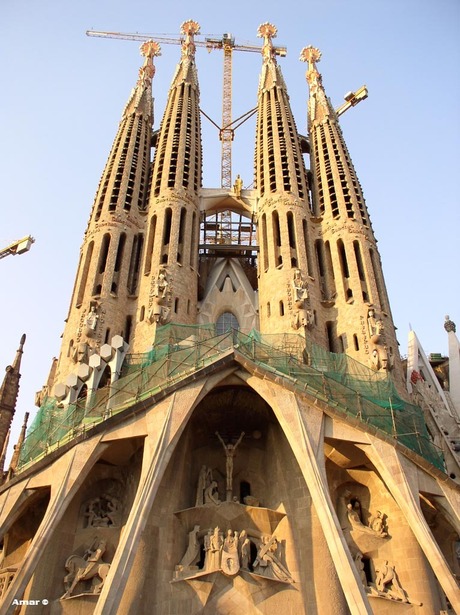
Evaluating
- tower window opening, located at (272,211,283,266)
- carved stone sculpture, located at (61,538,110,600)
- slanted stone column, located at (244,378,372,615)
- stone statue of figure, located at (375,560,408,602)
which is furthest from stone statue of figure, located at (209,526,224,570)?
tower window opening, located at (272,211,283,266)

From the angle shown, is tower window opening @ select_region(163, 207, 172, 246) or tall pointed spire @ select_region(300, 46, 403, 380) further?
tower window opening @ select_region(163, 207, 172, 246)

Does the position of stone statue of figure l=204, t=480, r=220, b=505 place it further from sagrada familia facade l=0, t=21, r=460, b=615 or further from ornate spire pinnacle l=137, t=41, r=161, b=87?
ornate spire pinnacle l=137, t=41, r=161, b=87

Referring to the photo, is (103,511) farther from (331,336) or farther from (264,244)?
(264,244)

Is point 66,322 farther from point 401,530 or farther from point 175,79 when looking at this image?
point 175,79

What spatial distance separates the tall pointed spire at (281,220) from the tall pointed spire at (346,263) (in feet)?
2.58

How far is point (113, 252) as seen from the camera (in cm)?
2464

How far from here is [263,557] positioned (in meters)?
17.2

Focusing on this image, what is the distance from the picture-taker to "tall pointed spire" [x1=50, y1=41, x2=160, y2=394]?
2192 centimetres

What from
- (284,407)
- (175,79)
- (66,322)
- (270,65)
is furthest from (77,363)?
(270,65)

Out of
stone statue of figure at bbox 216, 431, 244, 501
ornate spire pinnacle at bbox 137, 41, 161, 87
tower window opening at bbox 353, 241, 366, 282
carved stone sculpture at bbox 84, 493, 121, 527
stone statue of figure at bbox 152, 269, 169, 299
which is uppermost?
ornate spire pinnacle at bbox 137, 41, 161, 87

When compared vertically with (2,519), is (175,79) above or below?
above

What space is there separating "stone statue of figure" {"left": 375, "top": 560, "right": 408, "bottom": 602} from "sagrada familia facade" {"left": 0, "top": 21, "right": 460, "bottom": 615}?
37 millimetres

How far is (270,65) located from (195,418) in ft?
77.9

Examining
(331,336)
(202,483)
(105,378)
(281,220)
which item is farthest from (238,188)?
(202,483)
